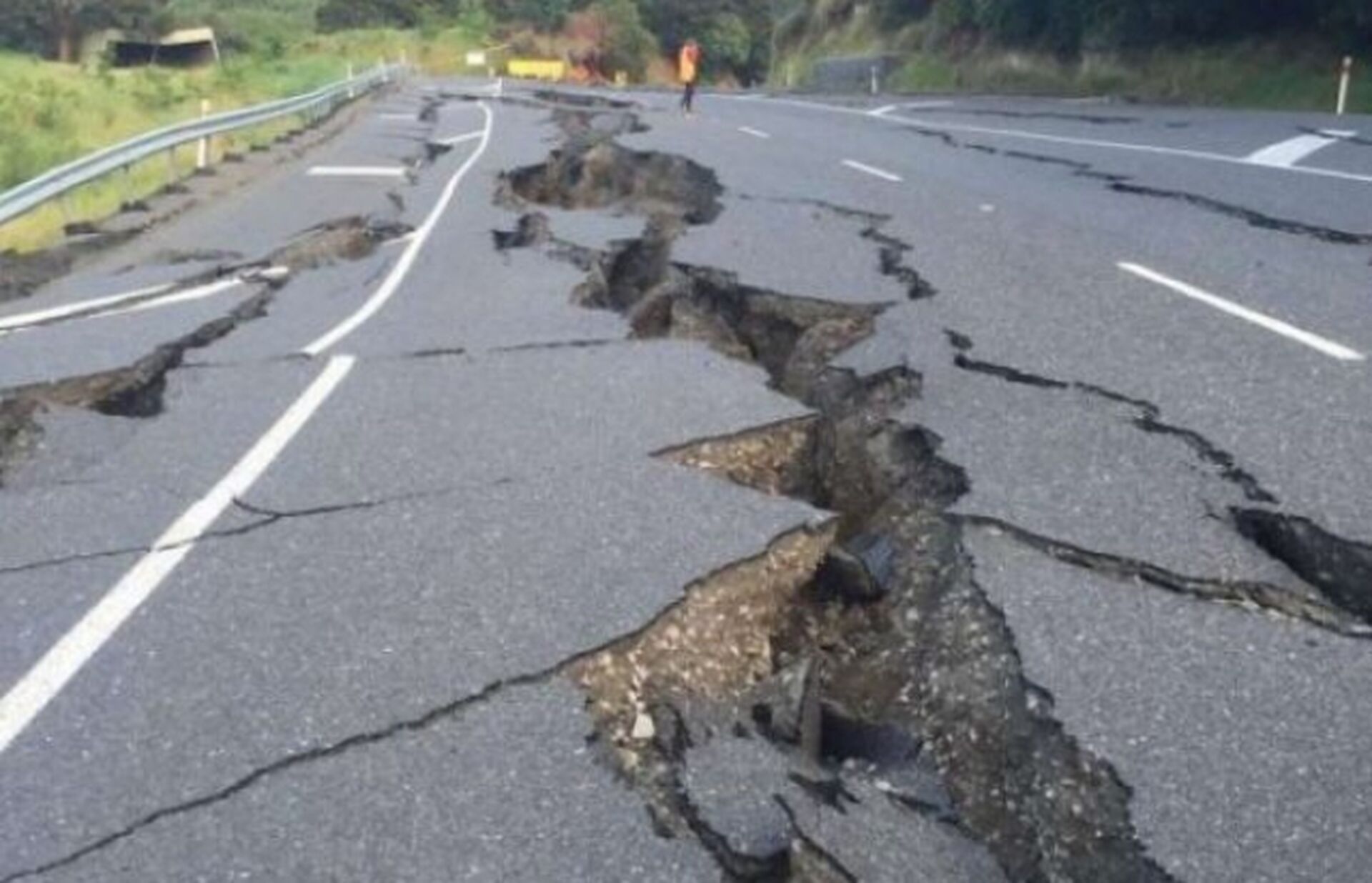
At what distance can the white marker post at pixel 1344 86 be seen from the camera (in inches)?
872

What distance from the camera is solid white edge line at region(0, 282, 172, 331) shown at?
8.79 m

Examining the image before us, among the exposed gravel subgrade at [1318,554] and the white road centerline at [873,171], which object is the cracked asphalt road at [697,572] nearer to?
the exposed gravel subgrade at [1318,554]

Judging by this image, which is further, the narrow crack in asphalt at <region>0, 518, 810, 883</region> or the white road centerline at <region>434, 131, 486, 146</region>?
the white road centerline at <region>434, 131, 486, 146</region>

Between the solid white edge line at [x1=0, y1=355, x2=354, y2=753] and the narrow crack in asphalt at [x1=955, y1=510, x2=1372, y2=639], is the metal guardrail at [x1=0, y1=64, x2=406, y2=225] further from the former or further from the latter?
the narrow crack in asphalt at [x1=955, y1=510, x2=1372, y2=639]

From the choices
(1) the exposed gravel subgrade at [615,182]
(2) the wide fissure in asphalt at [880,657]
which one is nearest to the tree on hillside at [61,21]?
(1) the exposed gravel subgrade at [615,182]

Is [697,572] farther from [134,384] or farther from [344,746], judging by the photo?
[134,384]

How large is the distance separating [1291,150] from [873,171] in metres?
4.65

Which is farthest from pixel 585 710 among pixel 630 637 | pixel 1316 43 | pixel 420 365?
pixel 1316 43

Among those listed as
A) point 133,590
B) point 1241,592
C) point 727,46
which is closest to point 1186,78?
point 1241,592

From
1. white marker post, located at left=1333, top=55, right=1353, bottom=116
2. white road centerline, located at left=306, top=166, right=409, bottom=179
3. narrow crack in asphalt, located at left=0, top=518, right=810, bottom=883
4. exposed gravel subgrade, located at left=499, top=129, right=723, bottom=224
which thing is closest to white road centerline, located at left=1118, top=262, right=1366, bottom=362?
narrow crack in asphalt, located at left=0, top=518, right=810, bottom=883

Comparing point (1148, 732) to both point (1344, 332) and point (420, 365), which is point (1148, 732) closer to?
point (1344, 332)

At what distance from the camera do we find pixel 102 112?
2947cm

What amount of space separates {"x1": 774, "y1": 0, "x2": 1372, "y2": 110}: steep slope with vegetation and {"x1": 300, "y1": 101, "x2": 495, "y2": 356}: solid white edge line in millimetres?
16166

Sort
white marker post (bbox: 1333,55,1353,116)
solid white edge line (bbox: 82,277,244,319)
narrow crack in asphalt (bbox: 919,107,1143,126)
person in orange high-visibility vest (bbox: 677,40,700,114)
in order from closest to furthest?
solid white edge line (bbox: 82,277,244,319), narrow crack in asphalt (bbox: 919,107,1143,126), white marker post (bbox: 1333,55,1353,116), person in orange high-visibility vest (bbox: 677,40,700,114)
